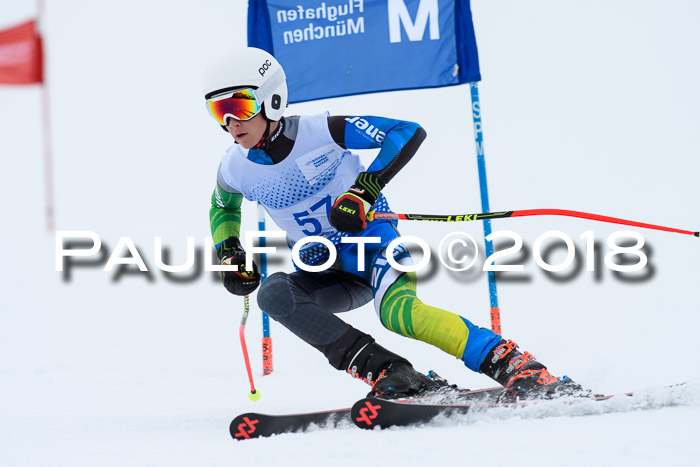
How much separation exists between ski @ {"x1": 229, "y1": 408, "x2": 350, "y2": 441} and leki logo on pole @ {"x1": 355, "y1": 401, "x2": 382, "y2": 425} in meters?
0.22

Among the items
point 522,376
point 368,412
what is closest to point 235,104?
point 368,412

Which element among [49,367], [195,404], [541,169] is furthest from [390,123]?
[541,169]

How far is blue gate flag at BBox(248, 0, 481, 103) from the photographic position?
4531mm

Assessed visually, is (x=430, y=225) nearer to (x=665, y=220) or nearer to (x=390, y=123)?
(x=665, y=220)

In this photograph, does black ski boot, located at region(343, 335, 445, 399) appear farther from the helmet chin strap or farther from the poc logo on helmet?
the poc logo on helmet

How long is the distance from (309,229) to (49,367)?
106 inches

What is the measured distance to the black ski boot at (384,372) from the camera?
2.68 m

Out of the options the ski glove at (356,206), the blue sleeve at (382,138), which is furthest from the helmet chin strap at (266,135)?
the ski glove at (356,206)

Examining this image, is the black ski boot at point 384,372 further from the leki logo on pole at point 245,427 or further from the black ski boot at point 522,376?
the leki logo on pole at point 245,427

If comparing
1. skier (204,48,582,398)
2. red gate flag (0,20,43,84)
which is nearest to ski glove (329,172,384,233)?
skier (204,48,582,398)

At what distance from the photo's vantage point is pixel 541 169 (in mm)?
9773

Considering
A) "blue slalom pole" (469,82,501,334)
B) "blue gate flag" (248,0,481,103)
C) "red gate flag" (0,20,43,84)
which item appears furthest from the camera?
"red gate flag" (0,20,43,84)

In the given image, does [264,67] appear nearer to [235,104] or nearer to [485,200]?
[235,104]

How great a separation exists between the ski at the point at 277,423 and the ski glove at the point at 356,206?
2.22 ft
